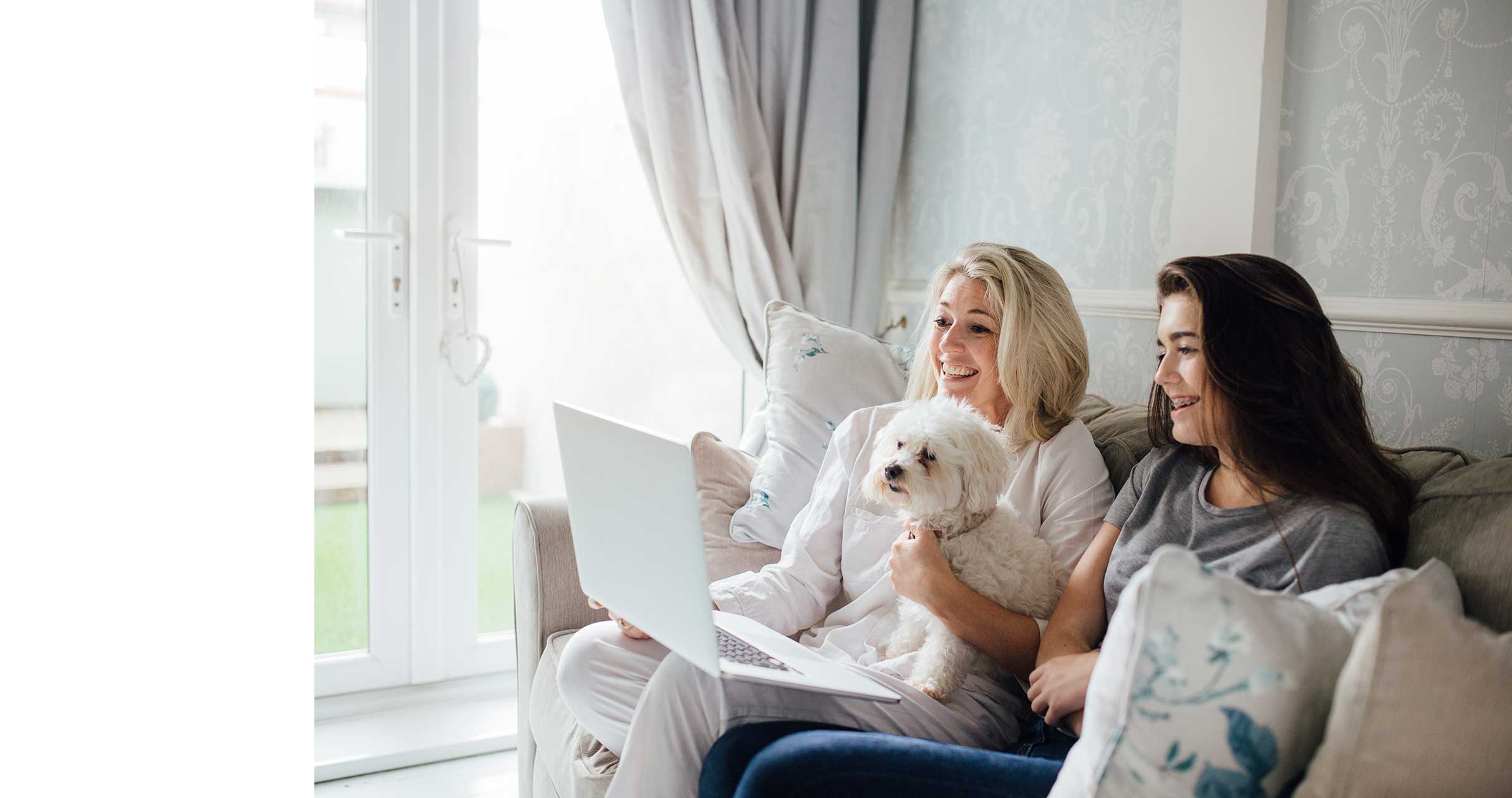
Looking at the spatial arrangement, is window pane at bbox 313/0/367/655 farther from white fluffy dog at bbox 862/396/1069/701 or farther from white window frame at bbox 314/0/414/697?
white fluffy dog at bbox 862/396/1069/701

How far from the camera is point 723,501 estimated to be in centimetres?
198

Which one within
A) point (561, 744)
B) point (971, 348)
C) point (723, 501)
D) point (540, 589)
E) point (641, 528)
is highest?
point (971, 348)

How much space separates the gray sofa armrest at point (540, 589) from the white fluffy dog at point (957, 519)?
2.16ft

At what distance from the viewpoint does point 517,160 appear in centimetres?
259

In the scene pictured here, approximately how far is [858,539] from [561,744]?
599mm

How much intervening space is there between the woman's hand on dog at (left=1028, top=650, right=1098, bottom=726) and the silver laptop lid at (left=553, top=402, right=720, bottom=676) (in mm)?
448

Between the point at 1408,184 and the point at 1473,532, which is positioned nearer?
the point at 1473,532

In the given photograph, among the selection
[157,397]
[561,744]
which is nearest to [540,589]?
[561,744]

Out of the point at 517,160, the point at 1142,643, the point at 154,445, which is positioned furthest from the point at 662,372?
the point at 1142,643

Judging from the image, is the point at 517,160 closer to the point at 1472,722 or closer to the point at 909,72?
the point at 909,72

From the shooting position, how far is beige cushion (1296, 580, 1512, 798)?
804 millimetres

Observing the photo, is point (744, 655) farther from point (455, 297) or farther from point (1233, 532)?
point (455, 297)

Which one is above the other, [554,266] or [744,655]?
[554,266]

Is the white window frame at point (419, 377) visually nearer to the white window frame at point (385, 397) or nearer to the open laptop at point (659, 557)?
the white window frame at point (385, 397)
